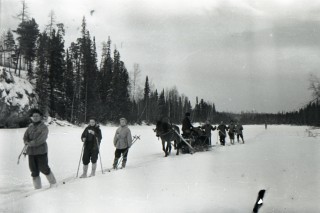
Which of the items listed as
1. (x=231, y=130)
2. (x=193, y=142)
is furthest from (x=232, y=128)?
(x=193, y=142)

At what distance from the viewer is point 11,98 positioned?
106ft

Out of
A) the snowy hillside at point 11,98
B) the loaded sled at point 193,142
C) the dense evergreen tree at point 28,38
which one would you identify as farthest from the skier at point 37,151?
the dense evergreen tree at point 28,38

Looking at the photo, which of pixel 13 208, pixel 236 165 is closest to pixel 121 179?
pixel 13 208

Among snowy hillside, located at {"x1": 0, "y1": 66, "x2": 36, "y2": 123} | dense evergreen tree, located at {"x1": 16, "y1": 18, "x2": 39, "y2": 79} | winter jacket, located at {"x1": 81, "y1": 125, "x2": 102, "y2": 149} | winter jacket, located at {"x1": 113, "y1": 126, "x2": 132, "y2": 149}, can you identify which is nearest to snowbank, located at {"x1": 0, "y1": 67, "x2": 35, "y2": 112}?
snowy hillside, located at {"x1": 0, "y1": 66, "x2": 36, "y2": 123}

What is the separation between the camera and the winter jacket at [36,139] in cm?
830

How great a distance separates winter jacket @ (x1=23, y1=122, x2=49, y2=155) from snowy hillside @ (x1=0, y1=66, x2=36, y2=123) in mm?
24436

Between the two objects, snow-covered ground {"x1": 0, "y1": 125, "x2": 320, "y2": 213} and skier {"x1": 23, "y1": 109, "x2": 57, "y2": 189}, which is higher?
skier {"x1": 23, "y1": 109, "x2": 57, "y2": 189}

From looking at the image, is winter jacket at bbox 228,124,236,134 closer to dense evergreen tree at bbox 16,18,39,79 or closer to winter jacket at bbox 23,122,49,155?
winter jacket at bbox 23,122,49,155

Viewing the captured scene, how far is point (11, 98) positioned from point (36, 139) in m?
26.6

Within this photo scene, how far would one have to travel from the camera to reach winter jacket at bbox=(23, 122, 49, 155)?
27.2ft

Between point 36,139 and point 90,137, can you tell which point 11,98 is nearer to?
point 90,137

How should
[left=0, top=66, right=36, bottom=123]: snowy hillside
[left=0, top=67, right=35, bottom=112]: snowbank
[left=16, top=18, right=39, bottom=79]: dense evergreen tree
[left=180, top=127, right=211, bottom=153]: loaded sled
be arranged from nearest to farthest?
[left=180, top=127, right=211, bottom=153]: loaded sled
[left=0, top=66, right=36, bottom=123]: snowy hillside
[left=0, top=67, right=35, bottom=112]: snowbank
[left=16, top=18, right=39, bottom=79]: dense evergreen tree

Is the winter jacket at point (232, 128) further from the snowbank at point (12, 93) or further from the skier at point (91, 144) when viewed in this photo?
the snowbank at point (12, 93)

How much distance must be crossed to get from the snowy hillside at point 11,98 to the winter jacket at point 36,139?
24.4m
